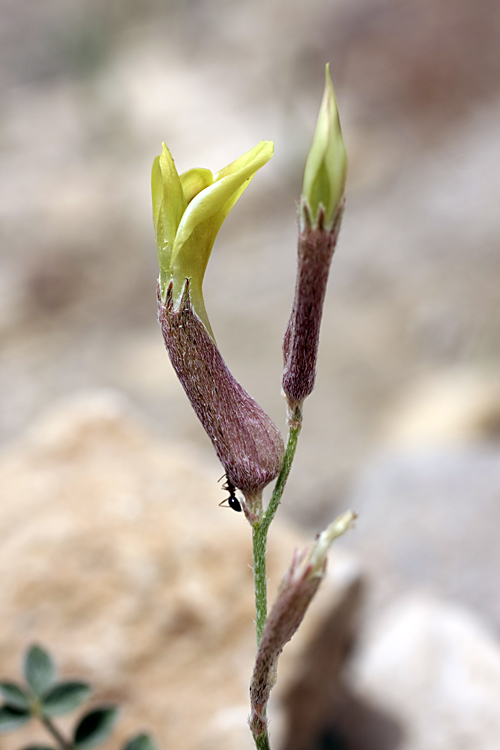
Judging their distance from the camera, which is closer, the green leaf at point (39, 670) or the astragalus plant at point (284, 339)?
the astragalus plant at point (284, 339)

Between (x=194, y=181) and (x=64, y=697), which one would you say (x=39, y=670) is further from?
(x=194, y=181)

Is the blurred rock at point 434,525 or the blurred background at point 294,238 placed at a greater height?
the blurred background at point 294,238

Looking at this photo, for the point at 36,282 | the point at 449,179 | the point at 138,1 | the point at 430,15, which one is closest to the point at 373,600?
the point at 36,282

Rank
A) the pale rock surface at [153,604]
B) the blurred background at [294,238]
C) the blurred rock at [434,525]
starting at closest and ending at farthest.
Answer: the pale rock surface at [153,604] → the blurred rock at [434,525] → the blurred background at [294,238]

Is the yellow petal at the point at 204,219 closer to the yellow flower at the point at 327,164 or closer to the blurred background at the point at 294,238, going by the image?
the yellow flower at the point at 327,164

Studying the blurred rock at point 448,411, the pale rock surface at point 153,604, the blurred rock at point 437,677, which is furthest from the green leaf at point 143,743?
the blurred rock at point 448,411

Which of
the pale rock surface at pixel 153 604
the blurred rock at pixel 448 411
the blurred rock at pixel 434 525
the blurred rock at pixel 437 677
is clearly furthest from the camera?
the blurred rock at pixel 448 411

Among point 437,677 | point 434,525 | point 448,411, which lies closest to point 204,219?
point 437,677
